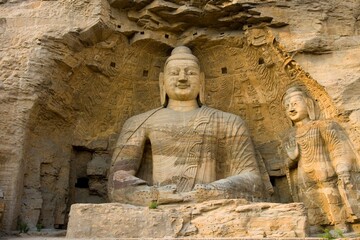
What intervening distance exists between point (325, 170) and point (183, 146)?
191 centimetres

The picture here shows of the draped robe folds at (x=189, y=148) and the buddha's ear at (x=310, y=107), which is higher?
the buddha's ear at (x=310, y=107)

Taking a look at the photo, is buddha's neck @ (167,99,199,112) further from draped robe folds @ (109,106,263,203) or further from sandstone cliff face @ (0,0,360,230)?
sandstone cliff face @ (0,0,360,230)

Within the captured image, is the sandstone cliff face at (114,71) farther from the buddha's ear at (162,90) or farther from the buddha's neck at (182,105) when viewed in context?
the buddha's neck at (182,105)

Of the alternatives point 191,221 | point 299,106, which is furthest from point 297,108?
point 191,221

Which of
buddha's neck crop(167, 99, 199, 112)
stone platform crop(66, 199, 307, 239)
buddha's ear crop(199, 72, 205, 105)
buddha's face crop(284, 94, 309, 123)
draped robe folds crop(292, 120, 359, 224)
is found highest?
buddha's ear crop(199, 72, 205, 105)

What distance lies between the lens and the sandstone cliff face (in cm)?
596

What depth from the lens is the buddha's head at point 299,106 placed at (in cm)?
636

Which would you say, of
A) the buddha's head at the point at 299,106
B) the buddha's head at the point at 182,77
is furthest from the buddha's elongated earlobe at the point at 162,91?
the buddha's head at the point at 299,106

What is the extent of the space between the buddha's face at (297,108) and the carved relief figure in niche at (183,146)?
692mm

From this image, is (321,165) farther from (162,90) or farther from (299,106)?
(162,90)

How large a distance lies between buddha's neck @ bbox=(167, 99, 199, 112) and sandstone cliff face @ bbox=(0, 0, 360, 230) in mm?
482

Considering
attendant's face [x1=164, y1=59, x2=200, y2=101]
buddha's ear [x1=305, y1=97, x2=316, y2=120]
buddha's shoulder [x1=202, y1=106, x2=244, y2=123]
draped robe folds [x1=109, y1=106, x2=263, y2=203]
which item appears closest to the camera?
draped robe folds [x1=109, y1=106, x2=263, y2=203]

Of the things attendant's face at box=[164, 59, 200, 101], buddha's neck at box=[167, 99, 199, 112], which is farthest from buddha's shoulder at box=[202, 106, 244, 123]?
attendant's face at box=[164, 59, 200, 101]

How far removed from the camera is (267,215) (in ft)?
15.2
